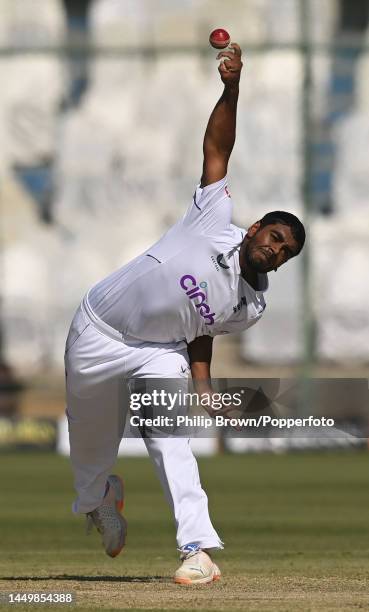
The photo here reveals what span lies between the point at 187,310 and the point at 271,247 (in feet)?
1.36

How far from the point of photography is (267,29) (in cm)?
3531

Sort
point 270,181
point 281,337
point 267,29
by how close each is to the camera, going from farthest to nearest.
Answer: point 267,29, point 270,181, point 281,337

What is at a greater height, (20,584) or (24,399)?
(20,584)

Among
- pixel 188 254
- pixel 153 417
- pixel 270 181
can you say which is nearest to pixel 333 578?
pixel 153 417

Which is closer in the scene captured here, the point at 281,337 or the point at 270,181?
the point at 281,337

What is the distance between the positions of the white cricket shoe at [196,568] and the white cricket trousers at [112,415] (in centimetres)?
5

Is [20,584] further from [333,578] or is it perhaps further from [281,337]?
[281,337]

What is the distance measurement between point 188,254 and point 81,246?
27.7 metres

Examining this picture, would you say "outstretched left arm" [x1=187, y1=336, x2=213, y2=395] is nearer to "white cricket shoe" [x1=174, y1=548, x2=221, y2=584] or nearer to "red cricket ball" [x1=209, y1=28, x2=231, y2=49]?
"white cricket shoe" [x1=174, y1=548, x2=221, y2=584]

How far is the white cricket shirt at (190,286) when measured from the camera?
281 inches

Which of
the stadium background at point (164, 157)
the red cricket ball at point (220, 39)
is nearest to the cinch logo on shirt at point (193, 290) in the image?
the red cricket ball at point (220, 39)

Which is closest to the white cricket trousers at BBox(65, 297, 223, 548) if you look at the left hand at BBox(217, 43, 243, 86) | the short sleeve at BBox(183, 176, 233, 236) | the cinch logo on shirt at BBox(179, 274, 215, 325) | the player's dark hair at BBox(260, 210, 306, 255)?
the cinch logo on shirt at BBox(179, 274, 215, 325)

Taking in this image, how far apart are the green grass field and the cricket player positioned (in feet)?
1.47

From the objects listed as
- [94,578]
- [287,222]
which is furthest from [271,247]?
[94,578]
